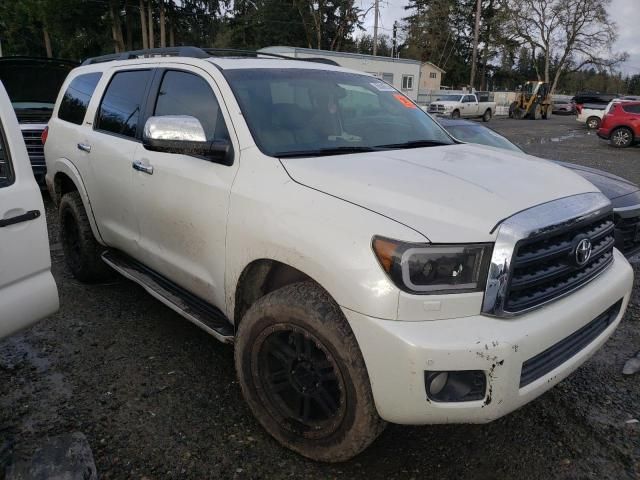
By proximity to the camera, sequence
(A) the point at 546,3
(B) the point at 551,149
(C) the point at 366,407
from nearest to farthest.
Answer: (C) the point at 366,407 → (B) the point at 551,149 → (A) the point at 546,3


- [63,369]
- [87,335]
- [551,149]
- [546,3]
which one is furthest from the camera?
[546,3]

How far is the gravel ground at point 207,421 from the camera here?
247 centimetres

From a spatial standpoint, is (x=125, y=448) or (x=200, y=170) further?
(x=200, y=170)

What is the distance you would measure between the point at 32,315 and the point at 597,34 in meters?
69.8

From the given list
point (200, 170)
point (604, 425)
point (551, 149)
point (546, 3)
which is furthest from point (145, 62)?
point (546, 3)

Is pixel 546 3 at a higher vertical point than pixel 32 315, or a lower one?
higher

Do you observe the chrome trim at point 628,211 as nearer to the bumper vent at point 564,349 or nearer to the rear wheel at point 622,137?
the bumper vent at point 564,349

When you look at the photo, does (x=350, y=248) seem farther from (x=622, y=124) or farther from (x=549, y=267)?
(x=622, y=124)

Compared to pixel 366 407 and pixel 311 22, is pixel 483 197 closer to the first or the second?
pixel 366 407

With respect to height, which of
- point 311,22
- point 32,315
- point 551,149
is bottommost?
point 551,149

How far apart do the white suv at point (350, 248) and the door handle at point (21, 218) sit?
0.72 m

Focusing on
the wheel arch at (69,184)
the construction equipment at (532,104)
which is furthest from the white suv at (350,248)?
the construction equipment at (532,104)

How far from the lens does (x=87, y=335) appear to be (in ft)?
12.2

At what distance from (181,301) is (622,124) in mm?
18878
